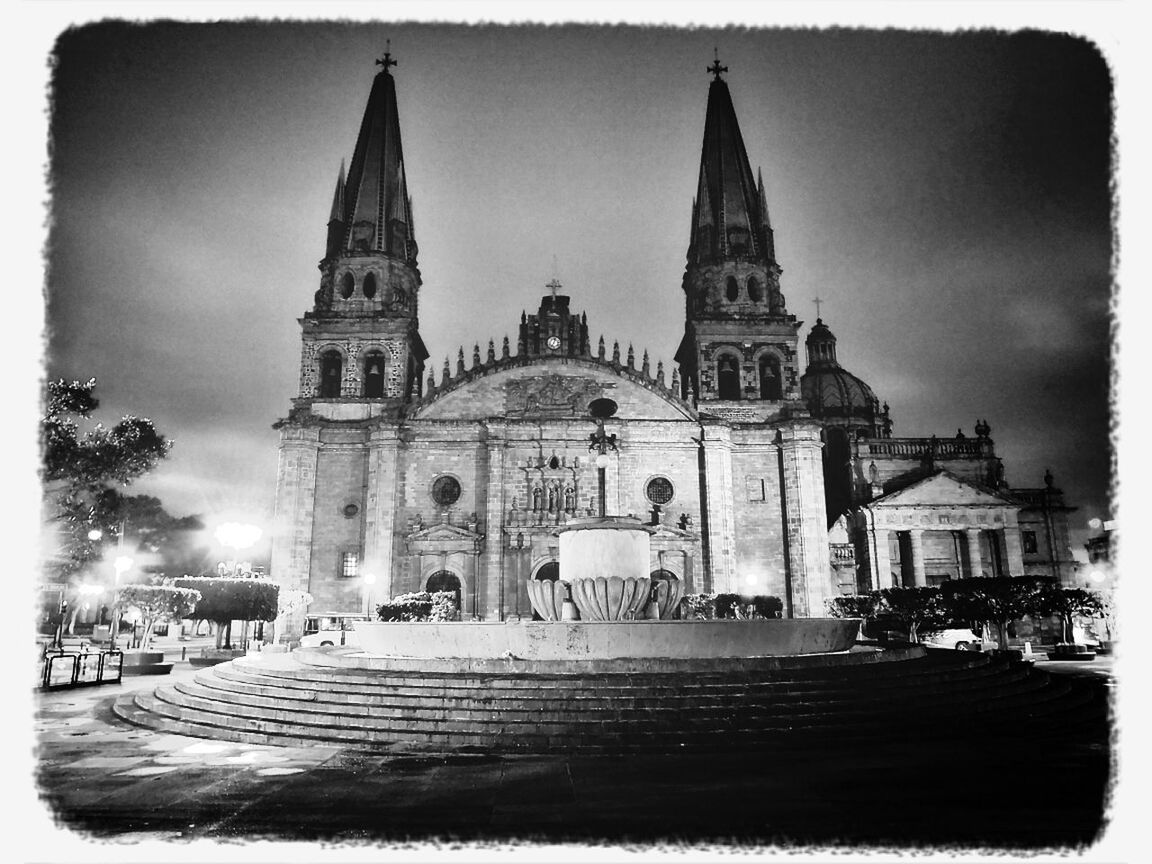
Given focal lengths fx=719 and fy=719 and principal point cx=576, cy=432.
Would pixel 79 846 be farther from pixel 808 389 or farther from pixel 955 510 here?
pixel 808 389

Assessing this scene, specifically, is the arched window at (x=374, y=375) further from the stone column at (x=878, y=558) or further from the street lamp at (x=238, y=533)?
the stone column at (x=878, y=558)

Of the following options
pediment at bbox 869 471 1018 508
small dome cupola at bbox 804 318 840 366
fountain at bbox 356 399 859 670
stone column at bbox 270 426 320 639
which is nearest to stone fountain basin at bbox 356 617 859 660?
fountain at bbox 356 399 859 670

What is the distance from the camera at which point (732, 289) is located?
1449 inches

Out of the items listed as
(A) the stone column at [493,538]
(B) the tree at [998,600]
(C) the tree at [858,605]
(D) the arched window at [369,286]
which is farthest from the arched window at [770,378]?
(D) the arched window at [369,286]

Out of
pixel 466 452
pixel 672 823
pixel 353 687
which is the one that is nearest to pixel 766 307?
pixel 466 452

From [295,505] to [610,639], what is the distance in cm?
2539

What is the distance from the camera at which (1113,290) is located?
459 centimetres

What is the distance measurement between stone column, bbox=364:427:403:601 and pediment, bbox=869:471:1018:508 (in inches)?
940

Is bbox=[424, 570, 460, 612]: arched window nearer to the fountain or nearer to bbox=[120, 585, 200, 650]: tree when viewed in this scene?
bbox=[120, 585, 200, 650]: tree

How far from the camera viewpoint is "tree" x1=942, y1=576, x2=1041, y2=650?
21.7 m

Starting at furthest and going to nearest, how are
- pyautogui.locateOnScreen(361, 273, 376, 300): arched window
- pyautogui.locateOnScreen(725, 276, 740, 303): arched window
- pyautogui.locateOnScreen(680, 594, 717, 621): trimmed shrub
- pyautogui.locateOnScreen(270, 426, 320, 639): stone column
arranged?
pyautogui.locateOnScreen(725, 276, 740, 303): arched window < pyautogui.locateOnScreen(361, 273, 376, 300): arched window < pyautogui.locateOnScreen(270, 426, 320, 639): stone column < pyautogui.locateOnScreen(680, 594, 717, 621): trimmed shrub

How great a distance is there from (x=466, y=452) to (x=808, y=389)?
29606mm

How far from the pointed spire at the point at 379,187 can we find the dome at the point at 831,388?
96.3 ft

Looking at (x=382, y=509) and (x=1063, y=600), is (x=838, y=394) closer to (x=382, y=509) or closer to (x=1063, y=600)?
(x=1063, y=600)
